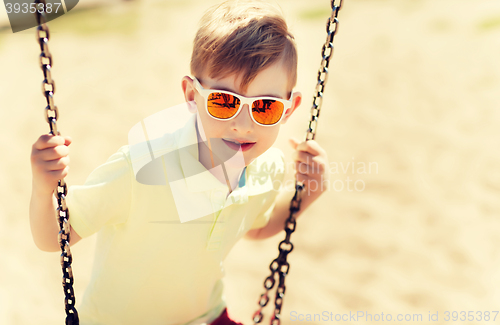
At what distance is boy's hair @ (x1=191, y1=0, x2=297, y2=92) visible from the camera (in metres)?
1.07

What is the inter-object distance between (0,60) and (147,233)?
484cm

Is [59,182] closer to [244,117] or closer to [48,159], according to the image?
[48,159]

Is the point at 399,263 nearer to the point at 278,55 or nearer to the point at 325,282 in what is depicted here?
the point at 325,282

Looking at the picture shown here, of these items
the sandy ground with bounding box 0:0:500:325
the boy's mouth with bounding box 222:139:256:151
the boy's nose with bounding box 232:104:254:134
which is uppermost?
the boy's nose with bounding box 232:104:254:134

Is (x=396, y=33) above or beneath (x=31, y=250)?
above

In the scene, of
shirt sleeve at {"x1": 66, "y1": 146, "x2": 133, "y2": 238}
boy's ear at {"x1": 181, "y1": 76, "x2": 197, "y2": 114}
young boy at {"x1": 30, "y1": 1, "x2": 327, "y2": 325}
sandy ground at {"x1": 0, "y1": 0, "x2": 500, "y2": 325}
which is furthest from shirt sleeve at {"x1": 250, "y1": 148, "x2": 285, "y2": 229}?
sandy ground at {"x1": 0, "y1": 0, "x2": 500, "y2": 325}

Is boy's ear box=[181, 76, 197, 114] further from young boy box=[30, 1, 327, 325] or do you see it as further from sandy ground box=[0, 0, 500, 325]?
sandy ground box=[0, 0, 500, 325]

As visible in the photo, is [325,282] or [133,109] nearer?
[325,282]

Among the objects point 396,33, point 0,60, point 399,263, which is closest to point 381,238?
point 399,263

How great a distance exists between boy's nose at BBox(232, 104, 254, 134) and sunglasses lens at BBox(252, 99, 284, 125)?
0.05 feet

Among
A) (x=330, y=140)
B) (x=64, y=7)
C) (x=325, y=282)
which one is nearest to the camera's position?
(x=325, y=282)

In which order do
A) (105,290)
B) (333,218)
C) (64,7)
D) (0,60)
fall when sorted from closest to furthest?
(105,290), (333,218), (0,60), (64,7)

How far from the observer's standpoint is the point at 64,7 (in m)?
6.38

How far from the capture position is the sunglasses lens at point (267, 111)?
107cm
